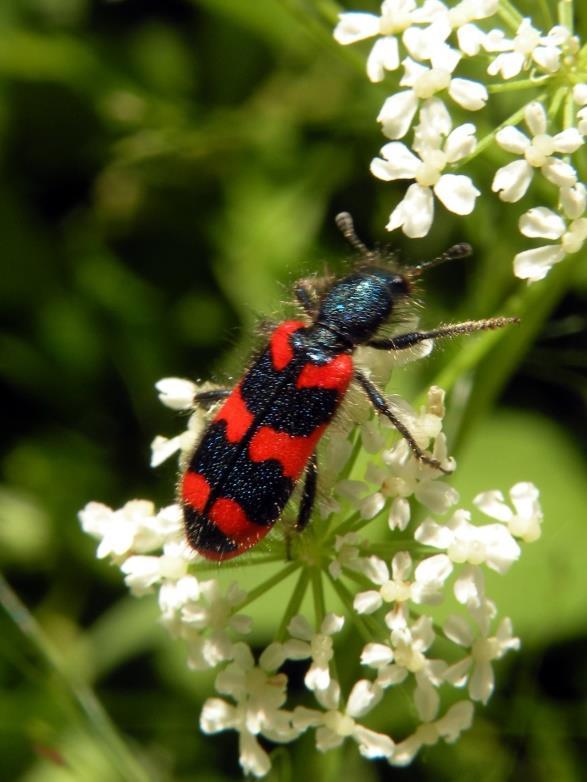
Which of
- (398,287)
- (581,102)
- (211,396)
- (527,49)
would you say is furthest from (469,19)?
(211,396)

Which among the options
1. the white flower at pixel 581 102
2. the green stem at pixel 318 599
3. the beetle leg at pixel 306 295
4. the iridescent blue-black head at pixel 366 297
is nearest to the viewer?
the white flower at pixel 581 102

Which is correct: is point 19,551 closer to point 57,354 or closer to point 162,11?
point 57,354

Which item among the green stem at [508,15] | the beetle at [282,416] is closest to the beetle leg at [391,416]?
the beetle at [282,416]

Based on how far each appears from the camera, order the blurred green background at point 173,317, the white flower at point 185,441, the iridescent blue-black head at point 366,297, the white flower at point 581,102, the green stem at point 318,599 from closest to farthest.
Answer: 1. the white flower at point 581,102
2. the green stem at point 318,599
3. the white flower at point 185,441
4. the iridescent blue-black head at point 366,297
5. the blurred green background at point 173,317

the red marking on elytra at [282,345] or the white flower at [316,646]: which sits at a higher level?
the red marking on elytra at [282,345]

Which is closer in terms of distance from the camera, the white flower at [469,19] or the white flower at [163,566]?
the white flower at [469,19]

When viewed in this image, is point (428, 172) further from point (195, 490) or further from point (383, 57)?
point (195, 490)

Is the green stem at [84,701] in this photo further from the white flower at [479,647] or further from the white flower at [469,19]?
the white flower at [469,19]

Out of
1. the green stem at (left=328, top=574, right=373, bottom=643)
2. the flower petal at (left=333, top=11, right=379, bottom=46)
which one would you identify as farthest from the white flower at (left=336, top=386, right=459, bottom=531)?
the flower petal at (left=333, top=11, right=379, bottom=46)
